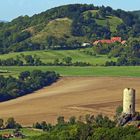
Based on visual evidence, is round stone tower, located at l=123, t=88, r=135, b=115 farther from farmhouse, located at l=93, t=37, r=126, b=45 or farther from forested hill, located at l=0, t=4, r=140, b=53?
farmhouse, located at l=93, t=37, r=126, b=45

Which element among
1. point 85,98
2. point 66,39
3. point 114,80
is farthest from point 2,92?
point 66,39

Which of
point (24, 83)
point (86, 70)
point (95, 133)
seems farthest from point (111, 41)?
point (95, 133)

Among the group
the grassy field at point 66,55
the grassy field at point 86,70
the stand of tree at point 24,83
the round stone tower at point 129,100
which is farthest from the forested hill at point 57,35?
the round stone tower at point 129,100

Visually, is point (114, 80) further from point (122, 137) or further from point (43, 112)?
point (122, 137)

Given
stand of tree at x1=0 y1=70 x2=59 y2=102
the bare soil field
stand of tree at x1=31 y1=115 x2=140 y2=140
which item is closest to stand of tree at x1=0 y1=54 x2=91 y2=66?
stand of tree at x1=0 y1=70 x2=59 y2=102

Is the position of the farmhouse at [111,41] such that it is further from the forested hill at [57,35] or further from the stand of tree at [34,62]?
the stand of tree at [34,62]

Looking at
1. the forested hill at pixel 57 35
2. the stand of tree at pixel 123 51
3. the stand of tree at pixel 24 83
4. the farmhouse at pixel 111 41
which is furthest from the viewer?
the farmhouse at pixel 111 41

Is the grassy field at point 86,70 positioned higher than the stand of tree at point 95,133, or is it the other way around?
the grassy field at point 86,70
